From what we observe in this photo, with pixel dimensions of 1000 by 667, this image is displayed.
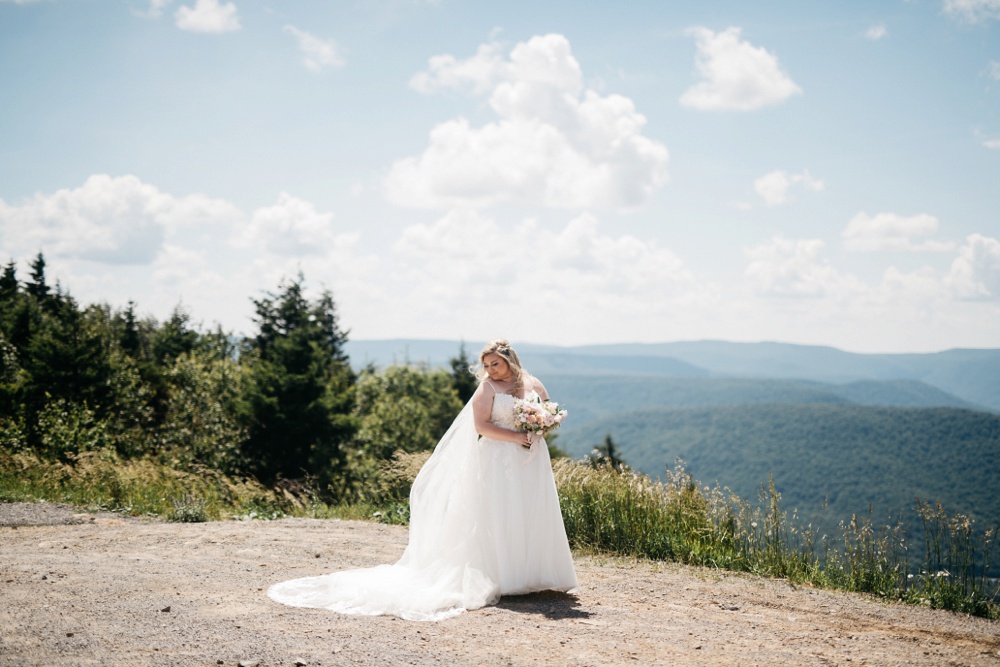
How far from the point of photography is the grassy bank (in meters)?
7.09

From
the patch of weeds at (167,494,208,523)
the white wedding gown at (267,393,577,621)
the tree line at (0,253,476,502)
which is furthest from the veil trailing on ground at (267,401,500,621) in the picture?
the tree line at (0,253,476,502)

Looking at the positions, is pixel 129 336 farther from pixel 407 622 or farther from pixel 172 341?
pixel 407 622

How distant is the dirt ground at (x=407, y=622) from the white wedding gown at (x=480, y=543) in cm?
25

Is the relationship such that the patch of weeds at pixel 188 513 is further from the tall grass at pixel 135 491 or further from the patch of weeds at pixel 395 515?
the patch of weeds at pixel 395 515

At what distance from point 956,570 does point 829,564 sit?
1.21 metres

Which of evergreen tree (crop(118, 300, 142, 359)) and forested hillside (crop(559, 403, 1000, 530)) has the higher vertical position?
evergreen tree (crop(118, 300, 142, 359))

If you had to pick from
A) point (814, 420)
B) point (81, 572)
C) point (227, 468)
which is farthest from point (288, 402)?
point (814, 420)

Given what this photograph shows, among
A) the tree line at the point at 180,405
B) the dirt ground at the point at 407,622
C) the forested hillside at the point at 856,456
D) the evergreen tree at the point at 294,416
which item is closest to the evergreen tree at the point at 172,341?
the tree line at the point at 180,405

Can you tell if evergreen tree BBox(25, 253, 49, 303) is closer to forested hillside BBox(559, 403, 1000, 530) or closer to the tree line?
the tree line

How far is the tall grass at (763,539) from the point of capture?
701cm

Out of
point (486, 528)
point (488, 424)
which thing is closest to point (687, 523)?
point (486, 528)

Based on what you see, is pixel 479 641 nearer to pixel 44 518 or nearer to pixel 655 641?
pixel 655 641

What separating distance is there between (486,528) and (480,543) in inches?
5.7

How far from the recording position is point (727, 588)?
7.02m
